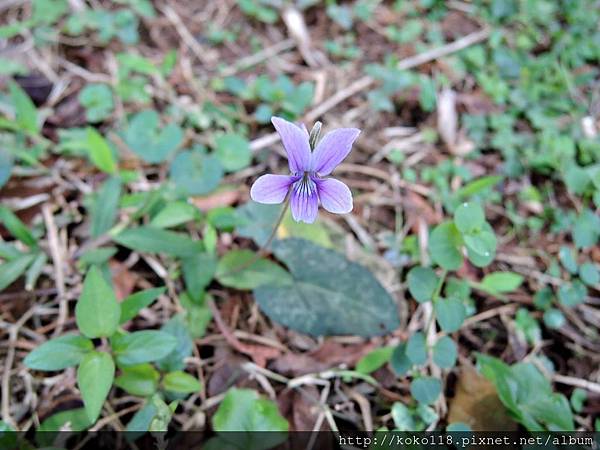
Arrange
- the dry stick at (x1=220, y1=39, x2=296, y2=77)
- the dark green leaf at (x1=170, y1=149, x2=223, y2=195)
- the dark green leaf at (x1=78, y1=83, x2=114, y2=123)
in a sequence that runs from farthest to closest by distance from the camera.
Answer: the dry stick at (x1=220, y1=39, x2=296, y2=77) < the dark green leaf at (x1=78, y1=83, x2=114, y2=123) < the dark green leaf at (x1=170, y1=149, x2=223, y2=195)

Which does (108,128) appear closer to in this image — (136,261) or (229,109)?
(229,109)

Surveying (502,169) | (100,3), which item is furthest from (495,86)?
(100,3)

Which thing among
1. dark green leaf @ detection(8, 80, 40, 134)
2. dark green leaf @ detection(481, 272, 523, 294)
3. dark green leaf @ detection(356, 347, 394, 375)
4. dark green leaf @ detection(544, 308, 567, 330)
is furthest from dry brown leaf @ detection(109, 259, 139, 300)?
dark green leaf @ detection(544, 308, 567, 330)

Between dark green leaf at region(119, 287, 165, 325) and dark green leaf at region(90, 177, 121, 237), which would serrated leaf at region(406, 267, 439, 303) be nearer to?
dark green leaf at region(119, 287, 165, 325)

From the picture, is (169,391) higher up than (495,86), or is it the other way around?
(495,86)

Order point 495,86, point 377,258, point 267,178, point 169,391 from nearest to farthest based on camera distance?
1. point 267,178
2. point 169,391
3. point 377,258
4. point 495,86

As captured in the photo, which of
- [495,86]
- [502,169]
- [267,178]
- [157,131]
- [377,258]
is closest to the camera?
[267,178]

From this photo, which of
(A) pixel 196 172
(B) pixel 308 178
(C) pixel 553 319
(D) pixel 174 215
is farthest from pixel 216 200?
(C) pixel 553 319
